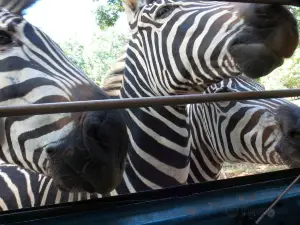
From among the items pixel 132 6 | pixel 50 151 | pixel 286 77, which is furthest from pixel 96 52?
pixel 286 77

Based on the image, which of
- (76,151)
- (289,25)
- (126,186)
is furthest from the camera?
(126,186)

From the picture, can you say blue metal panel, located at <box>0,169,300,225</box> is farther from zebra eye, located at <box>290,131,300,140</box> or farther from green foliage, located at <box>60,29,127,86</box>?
green foliage, located at <box>60,29,127,86</box>

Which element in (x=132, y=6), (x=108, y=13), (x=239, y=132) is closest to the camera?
(x=132, y=6)

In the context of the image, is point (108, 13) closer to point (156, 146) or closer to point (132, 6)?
point (132, 6)

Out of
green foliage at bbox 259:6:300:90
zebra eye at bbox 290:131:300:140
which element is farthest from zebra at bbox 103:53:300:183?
green foliage at bbox 259:6:300:90

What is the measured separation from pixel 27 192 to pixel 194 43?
1.09m

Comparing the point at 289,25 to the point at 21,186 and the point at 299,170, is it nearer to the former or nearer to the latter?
the point at 299,170

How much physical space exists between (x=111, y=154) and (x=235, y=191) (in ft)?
1.25

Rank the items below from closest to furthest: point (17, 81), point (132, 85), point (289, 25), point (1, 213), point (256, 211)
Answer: point (1, 213), point (256, 211), point (289, 25), point (17, 81), point (132, 85)

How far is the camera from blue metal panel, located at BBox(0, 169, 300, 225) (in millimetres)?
906

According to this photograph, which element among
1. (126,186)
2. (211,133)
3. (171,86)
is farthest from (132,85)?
(211,133)

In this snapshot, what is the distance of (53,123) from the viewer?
1319mm

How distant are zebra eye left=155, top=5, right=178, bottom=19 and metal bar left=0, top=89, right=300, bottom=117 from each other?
105 cm

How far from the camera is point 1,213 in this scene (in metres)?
0.85
